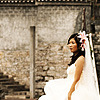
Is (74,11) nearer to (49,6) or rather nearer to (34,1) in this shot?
(49,6)

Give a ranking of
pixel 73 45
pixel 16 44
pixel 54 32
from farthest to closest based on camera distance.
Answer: pixel 16 44, pixel 54 32, pixel 73 45

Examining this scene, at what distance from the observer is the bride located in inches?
149

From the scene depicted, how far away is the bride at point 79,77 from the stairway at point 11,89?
30.0 ft

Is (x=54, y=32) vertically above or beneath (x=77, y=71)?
above

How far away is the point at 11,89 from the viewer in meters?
13.5

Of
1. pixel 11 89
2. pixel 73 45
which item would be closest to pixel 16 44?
pixel 11 89

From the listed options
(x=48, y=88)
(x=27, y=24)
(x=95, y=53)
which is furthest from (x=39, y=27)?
(x=48, y=88)

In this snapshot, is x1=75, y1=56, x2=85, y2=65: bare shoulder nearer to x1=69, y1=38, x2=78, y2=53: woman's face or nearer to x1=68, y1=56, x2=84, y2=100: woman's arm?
x1=68, y1=56, x2=84, y2=100: woman's arm

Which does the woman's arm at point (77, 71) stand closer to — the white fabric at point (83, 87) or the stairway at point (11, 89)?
the white fabric at point (83, 87)

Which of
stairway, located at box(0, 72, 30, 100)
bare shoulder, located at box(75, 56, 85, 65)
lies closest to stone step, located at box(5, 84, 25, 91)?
stairway, located at box(0, 72, 30, 100)

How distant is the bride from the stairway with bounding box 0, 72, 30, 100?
914 cm

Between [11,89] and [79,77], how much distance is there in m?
10.1

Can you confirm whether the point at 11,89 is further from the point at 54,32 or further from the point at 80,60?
the point at 80,60

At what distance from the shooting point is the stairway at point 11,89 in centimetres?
1307
